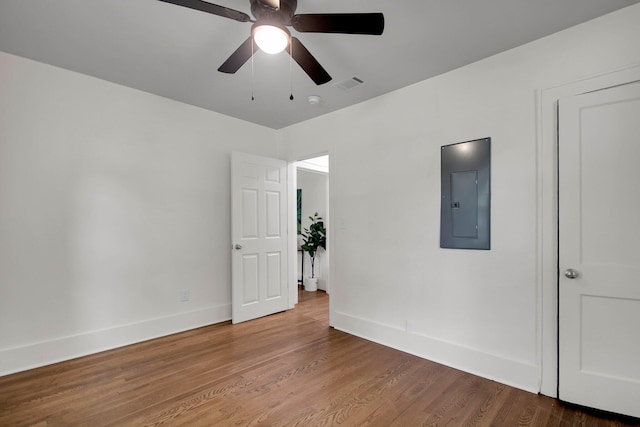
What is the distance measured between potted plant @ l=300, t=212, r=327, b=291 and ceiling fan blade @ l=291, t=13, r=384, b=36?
398 centimetres

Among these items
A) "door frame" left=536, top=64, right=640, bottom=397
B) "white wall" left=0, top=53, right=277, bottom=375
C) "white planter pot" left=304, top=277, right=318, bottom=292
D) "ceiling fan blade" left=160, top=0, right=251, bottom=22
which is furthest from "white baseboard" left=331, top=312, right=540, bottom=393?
"ceiling fan blade" left=160, top=0, right=251, bottom=22

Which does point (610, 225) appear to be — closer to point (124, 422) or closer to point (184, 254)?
point (124, 422)

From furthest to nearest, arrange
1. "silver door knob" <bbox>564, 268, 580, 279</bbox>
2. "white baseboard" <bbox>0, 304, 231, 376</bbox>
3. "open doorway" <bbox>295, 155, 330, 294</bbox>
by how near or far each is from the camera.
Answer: "open doorway" <bbox>295, 155, 330, 294</bbox>, "white baseboard" <bbox>0, 304, 231, 376</bbox>, "silver door knob" <bbox>564, 268, 580, 279</bbox>

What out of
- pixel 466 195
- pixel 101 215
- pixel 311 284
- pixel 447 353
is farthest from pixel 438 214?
pixel 311 284

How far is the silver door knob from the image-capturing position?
2075 millimetres

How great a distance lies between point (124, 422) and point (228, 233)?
7.47 feet

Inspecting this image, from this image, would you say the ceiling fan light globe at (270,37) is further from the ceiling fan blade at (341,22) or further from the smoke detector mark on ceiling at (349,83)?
the smoke detector mark on ceiling at (349,83)

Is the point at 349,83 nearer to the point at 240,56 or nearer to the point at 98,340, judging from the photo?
the point at 240,56

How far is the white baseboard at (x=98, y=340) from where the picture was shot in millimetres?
2516

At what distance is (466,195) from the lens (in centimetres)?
262

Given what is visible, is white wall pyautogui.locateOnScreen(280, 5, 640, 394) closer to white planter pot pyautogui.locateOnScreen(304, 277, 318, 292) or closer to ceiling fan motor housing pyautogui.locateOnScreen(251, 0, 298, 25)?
ceiling fan motor housing pyautogui.locateOnScreen(251, 0, 298, 25)

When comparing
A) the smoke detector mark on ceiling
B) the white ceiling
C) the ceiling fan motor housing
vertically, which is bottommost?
the ceiling fan motor housing

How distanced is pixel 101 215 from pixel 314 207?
11.9ft

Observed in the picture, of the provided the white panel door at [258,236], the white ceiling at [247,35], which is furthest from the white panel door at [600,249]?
the white panel door at [258,236]
